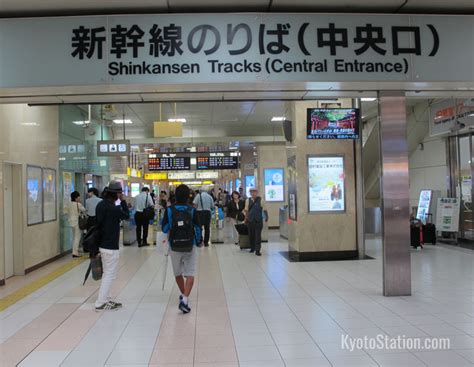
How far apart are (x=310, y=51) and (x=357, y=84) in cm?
70

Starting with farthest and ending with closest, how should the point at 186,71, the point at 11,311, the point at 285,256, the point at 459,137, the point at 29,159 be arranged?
the point at 459,137
the point at 285,256
the point at 29,159
the point at 11,311
the point at 186,71

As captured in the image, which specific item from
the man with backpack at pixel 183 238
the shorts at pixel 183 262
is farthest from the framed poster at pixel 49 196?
the shorts at pixel 183 262

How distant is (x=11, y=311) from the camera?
17.1 feet

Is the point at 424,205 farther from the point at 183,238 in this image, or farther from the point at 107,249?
the point at 107,249

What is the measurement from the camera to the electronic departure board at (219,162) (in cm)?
1683

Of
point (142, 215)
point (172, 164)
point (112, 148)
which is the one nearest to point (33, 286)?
point (142, 215)

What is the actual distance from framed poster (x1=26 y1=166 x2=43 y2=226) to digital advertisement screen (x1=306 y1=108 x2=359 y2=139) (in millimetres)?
5105

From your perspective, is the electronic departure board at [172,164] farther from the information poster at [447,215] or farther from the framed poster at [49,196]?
the information poster at [447,215]

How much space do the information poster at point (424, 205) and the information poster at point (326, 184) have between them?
162 inches

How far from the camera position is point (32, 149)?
26.2ft

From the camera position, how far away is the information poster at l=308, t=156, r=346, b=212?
28.0 ft

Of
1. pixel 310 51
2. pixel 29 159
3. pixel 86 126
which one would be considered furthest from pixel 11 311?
pixel 86 126

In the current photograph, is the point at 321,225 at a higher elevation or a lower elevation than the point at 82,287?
higher

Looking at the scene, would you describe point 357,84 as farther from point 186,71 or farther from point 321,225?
point 321,225
